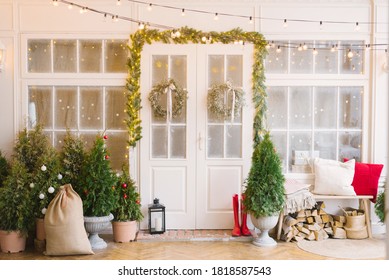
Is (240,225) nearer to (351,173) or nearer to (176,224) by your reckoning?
(176,224)

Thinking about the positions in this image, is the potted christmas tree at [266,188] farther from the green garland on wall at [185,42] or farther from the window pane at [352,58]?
the window pane at [352,58]

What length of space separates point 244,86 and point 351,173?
168 cm

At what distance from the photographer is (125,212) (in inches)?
207

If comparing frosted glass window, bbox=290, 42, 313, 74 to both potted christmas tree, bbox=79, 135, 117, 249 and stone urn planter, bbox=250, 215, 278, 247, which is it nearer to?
stone urn planter, bbox=250, 215, 278, 247

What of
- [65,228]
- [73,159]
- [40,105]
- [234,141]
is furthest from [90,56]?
[65,228]

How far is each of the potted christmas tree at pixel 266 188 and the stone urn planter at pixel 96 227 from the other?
5.26 feet

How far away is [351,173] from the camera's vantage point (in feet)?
18.1

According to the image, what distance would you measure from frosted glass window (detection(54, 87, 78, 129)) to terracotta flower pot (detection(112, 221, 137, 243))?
1.40 metres

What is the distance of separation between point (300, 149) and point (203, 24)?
6.56 ft

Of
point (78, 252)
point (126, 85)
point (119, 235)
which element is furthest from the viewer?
point (126, 85)

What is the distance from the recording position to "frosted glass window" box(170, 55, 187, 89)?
5.73 m

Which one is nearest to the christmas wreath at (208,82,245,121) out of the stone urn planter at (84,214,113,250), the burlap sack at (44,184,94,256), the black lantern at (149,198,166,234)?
the black lantern at (149,198,166,234)

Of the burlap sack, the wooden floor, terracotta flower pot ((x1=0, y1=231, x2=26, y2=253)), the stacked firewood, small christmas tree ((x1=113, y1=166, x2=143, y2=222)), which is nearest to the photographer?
the burlap sack
